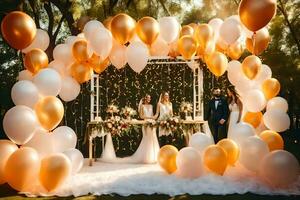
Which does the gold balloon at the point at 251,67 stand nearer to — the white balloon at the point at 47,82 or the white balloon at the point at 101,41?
the white balloon at the point at 101,41

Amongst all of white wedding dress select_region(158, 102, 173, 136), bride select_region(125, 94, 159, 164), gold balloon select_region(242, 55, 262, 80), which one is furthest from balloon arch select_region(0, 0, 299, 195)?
bride select_region(125, 94, 159, 164)

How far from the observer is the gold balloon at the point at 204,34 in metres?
7.91

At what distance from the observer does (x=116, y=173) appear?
764 centimetres

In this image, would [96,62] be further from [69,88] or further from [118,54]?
[69,88]

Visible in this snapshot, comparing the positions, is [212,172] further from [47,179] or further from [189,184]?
[47,179]

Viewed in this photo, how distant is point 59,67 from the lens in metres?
8.13

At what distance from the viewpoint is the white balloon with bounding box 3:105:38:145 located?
6.17m

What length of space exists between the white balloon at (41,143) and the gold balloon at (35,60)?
1.54m

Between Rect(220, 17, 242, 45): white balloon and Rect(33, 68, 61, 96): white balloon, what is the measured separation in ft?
11.0

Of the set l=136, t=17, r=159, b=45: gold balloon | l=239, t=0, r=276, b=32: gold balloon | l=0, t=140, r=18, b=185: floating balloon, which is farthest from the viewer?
l=136, t=17, r=159, b=45: gold balloon

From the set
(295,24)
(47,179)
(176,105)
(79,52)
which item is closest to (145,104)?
(79,52)

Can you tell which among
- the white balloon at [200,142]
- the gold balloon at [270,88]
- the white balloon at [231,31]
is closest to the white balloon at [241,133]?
the white balloon at [200,142]

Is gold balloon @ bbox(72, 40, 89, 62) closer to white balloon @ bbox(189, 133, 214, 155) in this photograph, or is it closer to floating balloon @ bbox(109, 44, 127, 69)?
floating balloon @ bbox(109, 44, 127, 69)

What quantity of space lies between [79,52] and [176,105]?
5.84 metres
